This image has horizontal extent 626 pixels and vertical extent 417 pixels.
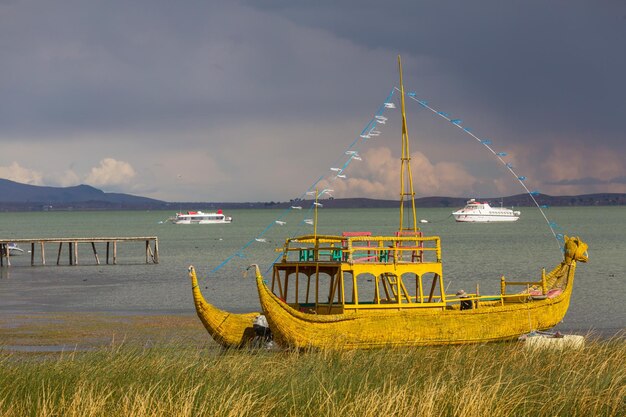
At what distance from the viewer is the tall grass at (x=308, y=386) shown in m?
15.1

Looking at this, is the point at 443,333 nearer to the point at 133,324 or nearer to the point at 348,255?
the point at 348,255

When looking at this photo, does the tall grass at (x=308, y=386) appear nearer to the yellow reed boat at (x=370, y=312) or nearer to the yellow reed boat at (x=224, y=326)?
the yellow reed boat at (x=370, y=312)

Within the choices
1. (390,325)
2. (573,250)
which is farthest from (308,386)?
(573,250)

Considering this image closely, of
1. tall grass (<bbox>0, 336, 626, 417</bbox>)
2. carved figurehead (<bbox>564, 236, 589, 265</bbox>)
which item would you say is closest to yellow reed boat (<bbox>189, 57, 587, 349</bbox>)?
carved figurehead (<bbox>564, 236, 589, 265</bbox>)

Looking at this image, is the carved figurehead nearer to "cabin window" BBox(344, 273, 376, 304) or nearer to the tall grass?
the tall grass

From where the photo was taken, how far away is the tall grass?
49.5 ft

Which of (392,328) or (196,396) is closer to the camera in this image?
(196,396)

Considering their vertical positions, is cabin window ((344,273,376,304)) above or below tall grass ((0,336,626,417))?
below

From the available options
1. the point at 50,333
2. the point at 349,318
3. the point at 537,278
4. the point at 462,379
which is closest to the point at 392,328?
the point at 349,318

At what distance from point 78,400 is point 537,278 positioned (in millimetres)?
56269

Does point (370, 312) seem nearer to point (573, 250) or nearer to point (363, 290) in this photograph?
point (573, 250)

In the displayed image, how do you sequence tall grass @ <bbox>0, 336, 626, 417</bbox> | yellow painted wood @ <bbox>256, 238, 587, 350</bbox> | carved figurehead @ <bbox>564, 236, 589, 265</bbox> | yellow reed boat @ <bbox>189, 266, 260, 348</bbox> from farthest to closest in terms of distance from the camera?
carved figurehead @ <bbox>564, 236, 589, 265</bbox> → yellow reed boat @ <bbox>189, 266, 260, 348</bbox> → yellow painted wood @ <bbox>256, 238, 587, 350</bbox> → tall grass @ <bbox>0, 336, 626, 417</bbox>

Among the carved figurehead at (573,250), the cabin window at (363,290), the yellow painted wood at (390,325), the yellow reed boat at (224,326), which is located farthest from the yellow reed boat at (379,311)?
the cabin window at (363,290)

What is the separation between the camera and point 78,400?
14.9 meters
